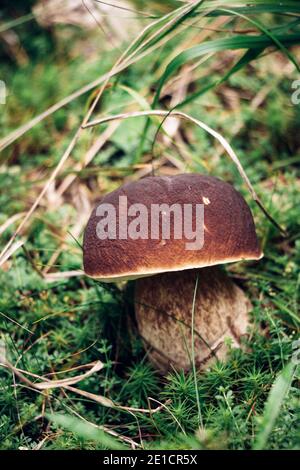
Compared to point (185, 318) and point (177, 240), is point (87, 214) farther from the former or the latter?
point (177, 240)

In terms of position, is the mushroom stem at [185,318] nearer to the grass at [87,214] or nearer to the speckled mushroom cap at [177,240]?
the grass at [87,214]

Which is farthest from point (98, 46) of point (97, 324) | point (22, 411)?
point (22, 411)

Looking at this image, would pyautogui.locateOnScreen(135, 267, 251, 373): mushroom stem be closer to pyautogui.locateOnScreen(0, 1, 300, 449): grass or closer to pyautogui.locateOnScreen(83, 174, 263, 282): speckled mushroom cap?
pyautogui.locateOnScreen(0, 1, 300, 449): grass

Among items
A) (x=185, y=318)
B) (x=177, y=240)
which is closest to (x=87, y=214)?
(x=185, y=318)

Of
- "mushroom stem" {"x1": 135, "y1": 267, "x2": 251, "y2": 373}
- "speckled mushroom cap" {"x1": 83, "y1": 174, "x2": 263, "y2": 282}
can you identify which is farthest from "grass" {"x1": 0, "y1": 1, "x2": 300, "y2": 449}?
"speckled mushroom cap" {"x1": 83, "y1": 174, "x2": 263, "y2": 282}

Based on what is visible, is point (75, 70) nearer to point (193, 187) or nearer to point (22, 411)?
point (193, 187)

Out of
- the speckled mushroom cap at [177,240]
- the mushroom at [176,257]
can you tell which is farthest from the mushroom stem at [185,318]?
the speckled mushroom cap at [177,240]

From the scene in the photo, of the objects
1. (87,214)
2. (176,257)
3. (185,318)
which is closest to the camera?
(176,257)

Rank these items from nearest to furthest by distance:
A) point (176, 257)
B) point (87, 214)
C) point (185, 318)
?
point (176, 257) → point (185, 318) → point (87, 214)
